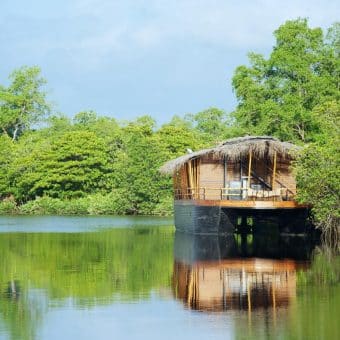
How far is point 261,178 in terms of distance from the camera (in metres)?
31.4

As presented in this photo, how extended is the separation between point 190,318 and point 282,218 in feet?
59.3

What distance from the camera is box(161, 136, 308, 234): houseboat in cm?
2923

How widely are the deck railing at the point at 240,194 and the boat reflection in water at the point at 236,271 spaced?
4.91ft

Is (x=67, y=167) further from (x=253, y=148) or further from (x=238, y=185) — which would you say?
(x=253, y=148)

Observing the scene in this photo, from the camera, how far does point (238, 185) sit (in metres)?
31.2

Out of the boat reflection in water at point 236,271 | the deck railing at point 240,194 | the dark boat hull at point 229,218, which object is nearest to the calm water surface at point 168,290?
the boat reflection in water at point 236,271

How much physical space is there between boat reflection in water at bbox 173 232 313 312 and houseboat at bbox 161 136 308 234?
75 centimetres

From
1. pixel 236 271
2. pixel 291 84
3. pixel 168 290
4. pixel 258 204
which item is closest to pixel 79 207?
pixel 291 84

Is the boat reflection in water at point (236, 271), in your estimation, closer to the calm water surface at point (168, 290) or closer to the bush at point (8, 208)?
the calm water surface at point (168, 290)

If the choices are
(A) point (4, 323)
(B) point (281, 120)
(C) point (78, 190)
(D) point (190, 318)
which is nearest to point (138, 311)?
(D) point (190, 318)

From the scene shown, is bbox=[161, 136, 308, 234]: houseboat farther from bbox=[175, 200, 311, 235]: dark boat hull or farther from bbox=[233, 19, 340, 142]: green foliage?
bbox=[233, 19, 340, 142]: green foliage

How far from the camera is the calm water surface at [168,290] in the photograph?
12.4 meters

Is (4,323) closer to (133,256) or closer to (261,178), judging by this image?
(133,256)

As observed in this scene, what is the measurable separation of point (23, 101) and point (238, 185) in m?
44.3
